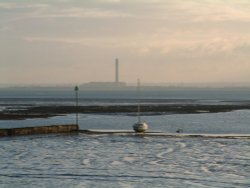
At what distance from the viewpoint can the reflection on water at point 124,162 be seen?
29.6 m

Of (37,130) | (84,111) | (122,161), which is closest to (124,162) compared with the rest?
(122,161)

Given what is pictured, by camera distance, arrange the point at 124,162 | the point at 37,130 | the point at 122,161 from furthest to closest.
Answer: the point at 37,130, the point at 122,161, the point at 124,162

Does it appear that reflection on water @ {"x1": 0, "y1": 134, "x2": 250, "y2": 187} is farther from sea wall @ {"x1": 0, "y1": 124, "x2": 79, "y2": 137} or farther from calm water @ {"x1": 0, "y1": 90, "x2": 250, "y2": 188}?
sea wall @ {"x1": 0, "y1": 124, "x2": 79, "y2": 137}

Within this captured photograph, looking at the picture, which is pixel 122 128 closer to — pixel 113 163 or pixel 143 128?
pixel 143 128

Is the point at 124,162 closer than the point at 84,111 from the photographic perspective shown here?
Yes

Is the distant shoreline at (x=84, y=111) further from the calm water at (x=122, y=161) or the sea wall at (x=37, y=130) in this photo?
the calm water at (x=122, y=161)

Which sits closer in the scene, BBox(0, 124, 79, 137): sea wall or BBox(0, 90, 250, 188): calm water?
BBox(0, 90, 250, 188): calm water

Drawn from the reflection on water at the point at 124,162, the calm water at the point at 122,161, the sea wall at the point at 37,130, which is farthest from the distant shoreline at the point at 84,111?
the reflection on water at the point at 124,162

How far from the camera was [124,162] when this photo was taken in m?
36.4

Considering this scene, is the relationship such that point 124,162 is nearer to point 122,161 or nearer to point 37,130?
point 122,161

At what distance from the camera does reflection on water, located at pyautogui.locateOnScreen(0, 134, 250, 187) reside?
97.0 ft

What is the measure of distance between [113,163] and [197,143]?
1465cm

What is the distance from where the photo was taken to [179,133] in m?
59.9

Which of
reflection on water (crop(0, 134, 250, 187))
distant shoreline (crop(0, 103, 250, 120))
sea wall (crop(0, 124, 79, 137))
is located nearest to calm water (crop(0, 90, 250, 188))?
reflection on water (crop(0, 134, 250, 187))
